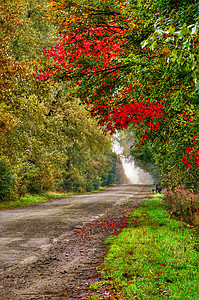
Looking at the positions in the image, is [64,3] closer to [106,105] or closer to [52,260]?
[106,105]

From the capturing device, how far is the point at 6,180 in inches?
584

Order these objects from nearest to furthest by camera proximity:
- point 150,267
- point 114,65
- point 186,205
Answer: point 150,267 < point 114,65 < point 186,205

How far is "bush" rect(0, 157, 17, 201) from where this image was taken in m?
14.7

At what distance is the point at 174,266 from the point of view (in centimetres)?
479

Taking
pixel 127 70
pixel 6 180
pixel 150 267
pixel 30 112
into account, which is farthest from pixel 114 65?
pixel 6 180

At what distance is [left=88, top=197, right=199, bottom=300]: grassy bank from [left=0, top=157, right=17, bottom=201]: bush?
31.5 feet

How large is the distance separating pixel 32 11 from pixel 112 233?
18.6 m

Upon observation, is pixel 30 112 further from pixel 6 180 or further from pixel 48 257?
pixel 48 257

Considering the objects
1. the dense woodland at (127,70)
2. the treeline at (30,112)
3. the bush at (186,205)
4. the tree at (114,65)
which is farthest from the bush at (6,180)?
the tree at (114,65)

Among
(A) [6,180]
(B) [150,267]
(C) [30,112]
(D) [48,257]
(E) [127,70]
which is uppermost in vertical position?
(C) [30,112]

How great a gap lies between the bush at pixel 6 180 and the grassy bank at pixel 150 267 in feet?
31.5

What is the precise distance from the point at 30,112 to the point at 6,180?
522 centimetres

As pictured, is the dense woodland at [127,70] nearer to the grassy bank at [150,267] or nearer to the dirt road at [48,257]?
the grassy bank at [150,267]

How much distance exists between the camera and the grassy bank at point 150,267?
3.75 m
